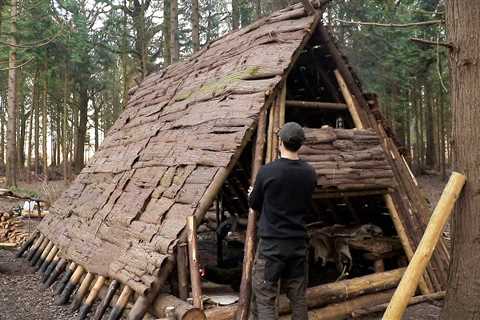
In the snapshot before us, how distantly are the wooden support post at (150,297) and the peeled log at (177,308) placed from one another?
11cm

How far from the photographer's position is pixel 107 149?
32.6 feet


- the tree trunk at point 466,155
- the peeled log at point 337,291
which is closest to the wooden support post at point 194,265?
the peeled log at point 337,291

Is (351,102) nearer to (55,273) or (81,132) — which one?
(55,273)

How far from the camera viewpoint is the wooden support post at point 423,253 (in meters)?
3.29

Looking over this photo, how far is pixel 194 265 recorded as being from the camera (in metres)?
4.76

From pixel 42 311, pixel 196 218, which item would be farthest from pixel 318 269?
pixel 42 311

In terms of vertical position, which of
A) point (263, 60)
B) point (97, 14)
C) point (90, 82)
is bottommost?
point (263, 60)

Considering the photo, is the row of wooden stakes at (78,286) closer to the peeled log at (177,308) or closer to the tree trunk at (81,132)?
the peeled log at (177,308)

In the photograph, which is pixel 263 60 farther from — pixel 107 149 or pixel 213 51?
pixel 107 149

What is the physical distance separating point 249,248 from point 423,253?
2.14 metres

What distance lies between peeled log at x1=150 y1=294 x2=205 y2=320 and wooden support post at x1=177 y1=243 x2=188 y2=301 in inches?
5.3

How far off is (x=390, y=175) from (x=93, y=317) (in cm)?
490

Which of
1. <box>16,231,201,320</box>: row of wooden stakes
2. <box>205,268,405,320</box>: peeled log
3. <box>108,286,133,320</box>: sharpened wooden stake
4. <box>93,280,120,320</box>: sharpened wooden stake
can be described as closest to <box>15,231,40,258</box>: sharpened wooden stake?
<box>16,231,201,320</box>: row of wooden stakes

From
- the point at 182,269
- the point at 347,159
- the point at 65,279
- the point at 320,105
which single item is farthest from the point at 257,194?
the point at 65,279
